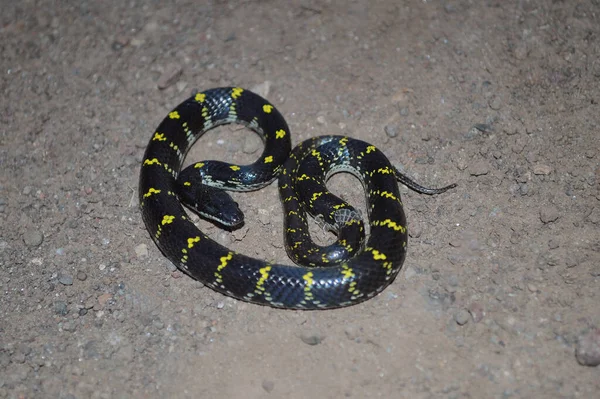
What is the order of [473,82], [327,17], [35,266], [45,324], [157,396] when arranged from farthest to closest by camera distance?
[327,17], [473,82], [35,266], [45,324], [157,396]

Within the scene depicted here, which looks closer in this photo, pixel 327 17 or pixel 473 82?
pixel 473 82

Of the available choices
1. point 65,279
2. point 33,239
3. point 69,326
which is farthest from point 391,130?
point 33,239

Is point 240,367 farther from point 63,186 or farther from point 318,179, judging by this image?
point 63,186

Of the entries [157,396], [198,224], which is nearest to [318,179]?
[198,224]

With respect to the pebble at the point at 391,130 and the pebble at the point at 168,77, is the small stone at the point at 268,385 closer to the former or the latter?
the pebble at the point at 391,130

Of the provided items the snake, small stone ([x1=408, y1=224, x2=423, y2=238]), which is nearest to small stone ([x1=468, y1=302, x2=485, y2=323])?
the snake

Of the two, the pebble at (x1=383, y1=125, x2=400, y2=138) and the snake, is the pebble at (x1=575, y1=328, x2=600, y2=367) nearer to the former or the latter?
the snake

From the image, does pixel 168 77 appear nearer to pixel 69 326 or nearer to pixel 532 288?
pixel 69 326
